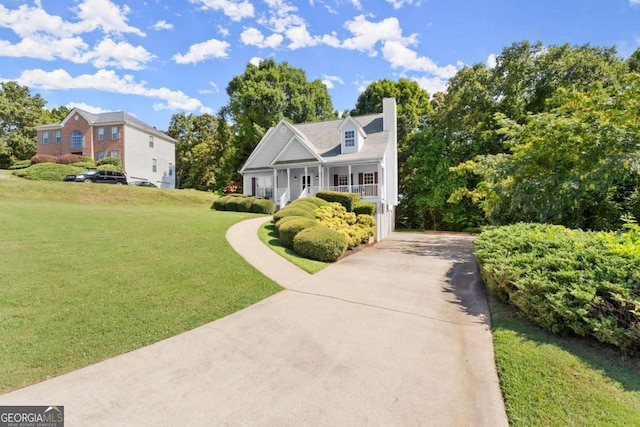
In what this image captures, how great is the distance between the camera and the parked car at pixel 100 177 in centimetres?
2328

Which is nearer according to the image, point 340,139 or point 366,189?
point 366,189

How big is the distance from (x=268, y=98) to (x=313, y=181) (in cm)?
1374

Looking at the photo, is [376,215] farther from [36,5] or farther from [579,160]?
[36,5]

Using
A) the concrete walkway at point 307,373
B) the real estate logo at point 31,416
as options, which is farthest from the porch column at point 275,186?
the real estate logo at point 31,416

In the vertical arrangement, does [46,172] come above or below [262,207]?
above

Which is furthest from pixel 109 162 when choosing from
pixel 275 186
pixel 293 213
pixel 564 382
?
pixel 564 382

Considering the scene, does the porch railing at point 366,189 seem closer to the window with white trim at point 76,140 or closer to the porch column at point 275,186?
the porch column at point 275,186

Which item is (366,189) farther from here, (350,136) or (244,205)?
(244,205)

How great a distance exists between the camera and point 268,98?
30594 millimetres

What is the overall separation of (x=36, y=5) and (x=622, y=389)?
16.5 m

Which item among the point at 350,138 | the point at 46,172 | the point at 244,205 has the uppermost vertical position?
the point at 350,138

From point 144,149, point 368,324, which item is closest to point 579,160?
point 368,324

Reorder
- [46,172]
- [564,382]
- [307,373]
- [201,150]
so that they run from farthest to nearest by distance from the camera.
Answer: [201,150]
[46,172]
[307,373]
[564,382]

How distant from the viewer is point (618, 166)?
6.66 meters
